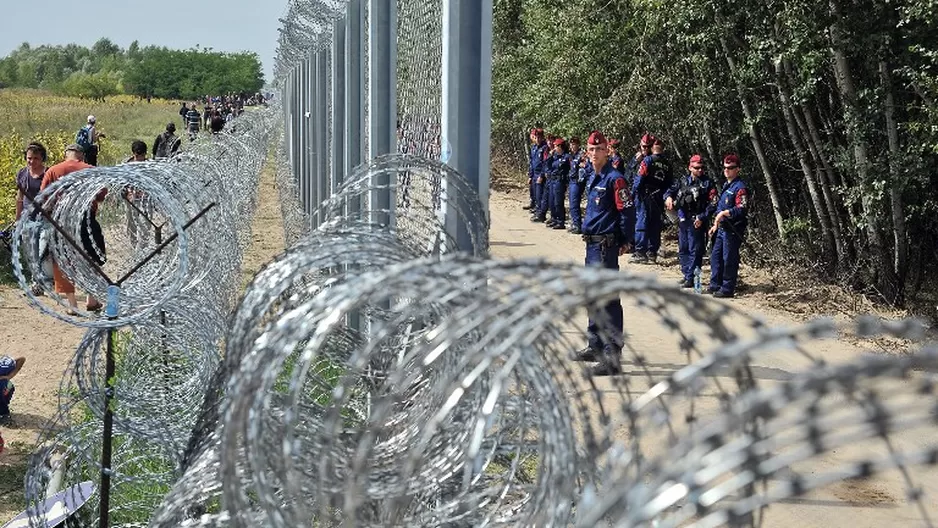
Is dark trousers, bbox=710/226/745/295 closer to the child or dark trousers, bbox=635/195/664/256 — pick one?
dark trousers, bbox=635/195/664/256

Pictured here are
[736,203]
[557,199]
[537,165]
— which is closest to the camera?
[736,203]

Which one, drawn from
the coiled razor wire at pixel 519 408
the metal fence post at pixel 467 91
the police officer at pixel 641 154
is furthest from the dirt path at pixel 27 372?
the police officer at pixel 641 154

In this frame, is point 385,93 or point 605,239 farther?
point 605,239

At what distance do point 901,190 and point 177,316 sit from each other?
6.83 meters

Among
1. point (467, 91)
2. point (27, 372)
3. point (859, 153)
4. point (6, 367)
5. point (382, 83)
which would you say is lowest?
point (27, 372)

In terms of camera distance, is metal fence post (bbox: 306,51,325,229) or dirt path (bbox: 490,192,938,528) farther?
metal fence post (bbox: 306,51,325,229)

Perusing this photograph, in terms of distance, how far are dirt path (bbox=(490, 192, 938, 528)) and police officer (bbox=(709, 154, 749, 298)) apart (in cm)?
31

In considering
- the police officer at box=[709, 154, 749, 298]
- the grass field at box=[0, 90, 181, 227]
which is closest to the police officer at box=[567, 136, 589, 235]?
the police officer at box=[709, 154, 749, 298]

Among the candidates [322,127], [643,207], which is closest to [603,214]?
[322,127]

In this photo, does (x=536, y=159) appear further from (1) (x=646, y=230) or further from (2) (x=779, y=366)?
(2) (x=779, y=366)

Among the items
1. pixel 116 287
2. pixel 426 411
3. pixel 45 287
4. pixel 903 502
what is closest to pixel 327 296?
pixel 426 411

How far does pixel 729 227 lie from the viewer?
12.0 m

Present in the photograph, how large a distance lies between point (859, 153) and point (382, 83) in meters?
5.60

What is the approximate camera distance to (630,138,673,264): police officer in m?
15.0
